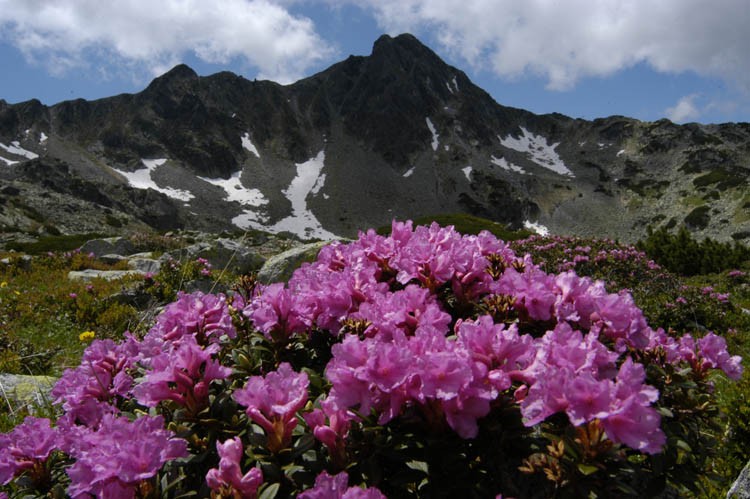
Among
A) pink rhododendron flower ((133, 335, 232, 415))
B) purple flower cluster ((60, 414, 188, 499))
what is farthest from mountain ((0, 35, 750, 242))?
purple flower cluster ((60, 414, 188, 499))

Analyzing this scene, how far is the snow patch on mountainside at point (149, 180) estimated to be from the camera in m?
96.9

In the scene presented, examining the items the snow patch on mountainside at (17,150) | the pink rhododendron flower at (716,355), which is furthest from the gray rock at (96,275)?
the snow patch on mountainside at (17,150)

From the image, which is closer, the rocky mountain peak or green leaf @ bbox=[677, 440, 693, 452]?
green leaf @ bbox=[677, 440, 693, 452]

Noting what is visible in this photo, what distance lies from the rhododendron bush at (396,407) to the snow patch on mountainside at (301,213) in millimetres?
73826

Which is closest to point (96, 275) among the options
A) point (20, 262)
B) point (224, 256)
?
point (20, 262)

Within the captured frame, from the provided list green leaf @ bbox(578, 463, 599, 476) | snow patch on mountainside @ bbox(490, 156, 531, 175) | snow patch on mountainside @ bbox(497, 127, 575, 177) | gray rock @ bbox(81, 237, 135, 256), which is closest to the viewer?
green leaf @ bbox(578, 463, 599, 476)

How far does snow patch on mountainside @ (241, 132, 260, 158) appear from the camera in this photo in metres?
122

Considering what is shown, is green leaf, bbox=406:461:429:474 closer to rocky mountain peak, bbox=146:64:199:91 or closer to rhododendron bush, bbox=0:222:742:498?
rhododendron bush, bbox=0:222:742:498

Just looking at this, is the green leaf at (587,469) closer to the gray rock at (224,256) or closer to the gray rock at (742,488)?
the gray rock at (742,488)

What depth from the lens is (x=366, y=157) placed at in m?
122

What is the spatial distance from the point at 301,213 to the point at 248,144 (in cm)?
4021

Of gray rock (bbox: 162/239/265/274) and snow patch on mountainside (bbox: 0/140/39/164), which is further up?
snow patch on mountainside (bbox: 0/140/39/164)

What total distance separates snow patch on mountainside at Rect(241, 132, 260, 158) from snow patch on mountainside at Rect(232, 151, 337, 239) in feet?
44.5

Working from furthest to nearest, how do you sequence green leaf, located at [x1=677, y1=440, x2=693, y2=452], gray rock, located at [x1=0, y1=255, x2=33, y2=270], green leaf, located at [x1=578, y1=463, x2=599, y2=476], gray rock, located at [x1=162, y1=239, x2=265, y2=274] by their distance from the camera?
1. gray rock, located at [x1=162, y1=239, x2=265, y2=274]
2. gray rock, located at [x1=0, y1=255, x2=33, y2=270]
3. green leaf, located at [x1=677, y1=440, x2=693, y2=452]
4. green leaf, located at [x1=578, y1=463, x2=599, y2=476]
